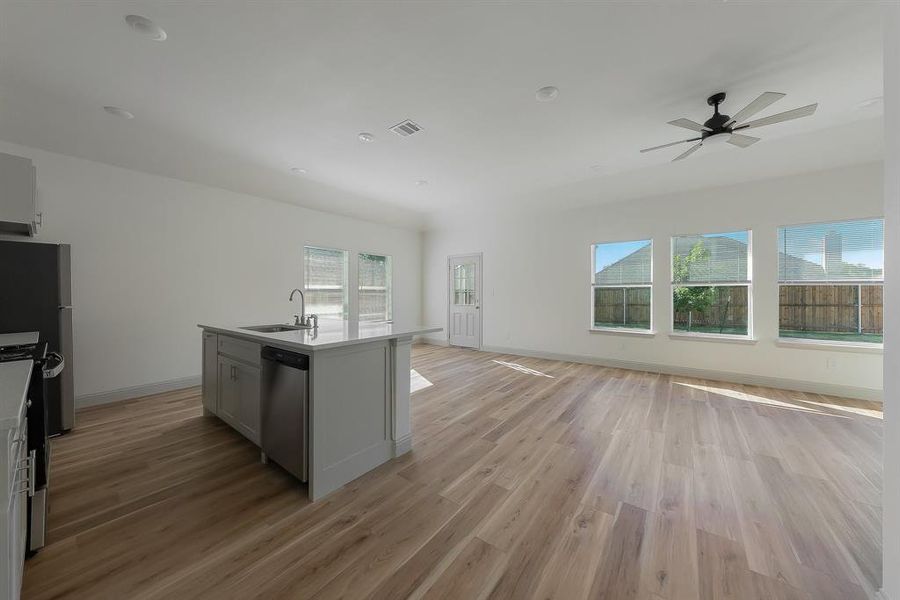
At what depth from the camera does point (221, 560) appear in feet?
5.02

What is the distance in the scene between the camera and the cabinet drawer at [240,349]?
2.45 m

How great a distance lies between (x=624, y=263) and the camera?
5.50 metres

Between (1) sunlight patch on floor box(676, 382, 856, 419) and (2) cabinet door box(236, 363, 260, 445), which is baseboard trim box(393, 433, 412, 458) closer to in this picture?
(2) cabinet door box(236, 363, 260, 445)

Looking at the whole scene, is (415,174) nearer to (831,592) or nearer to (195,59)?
(195,59)

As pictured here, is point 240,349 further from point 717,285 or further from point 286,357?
point 717,285

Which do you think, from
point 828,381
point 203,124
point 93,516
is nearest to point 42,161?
point 203,124

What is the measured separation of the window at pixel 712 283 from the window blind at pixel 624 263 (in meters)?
0.36

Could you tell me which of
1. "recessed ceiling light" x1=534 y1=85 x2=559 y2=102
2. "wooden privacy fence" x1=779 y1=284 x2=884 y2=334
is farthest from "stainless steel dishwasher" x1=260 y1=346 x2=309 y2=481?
"wooden privacy fence" x1=779 y1=284 x2=884 y2=334

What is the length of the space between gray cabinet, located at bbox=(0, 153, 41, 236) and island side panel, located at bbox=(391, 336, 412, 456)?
9.30 ft

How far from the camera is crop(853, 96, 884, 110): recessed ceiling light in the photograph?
292 centimetres

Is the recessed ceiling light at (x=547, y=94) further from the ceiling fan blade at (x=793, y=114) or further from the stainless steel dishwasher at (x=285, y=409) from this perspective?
the stainless steel dishwasher at (x=285, y=409)

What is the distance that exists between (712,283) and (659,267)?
2.31 feet

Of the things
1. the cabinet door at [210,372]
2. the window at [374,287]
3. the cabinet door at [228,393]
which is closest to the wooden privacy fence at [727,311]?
the window at [374,287]

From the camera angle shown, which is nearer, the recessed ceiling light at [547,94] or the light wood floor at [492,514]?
the light wood floor at [492,514]
